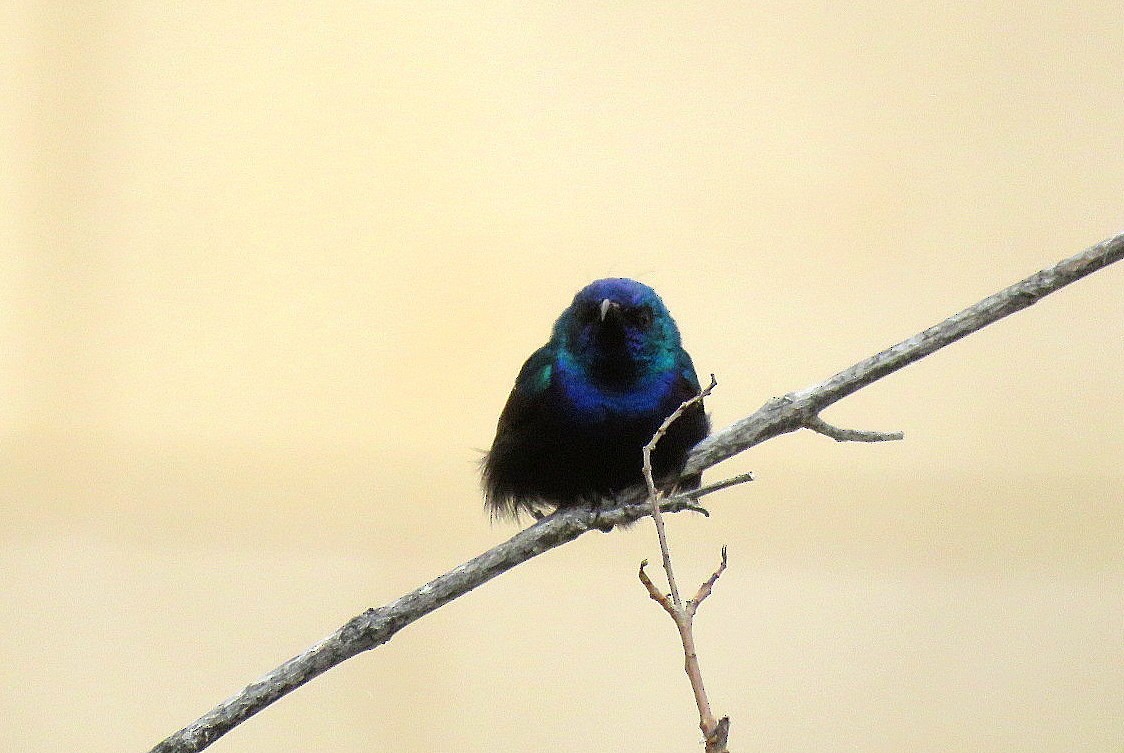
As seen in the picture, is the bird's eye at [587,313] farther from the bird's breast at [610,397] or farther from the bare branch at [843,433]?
the bare branch at [843,433]

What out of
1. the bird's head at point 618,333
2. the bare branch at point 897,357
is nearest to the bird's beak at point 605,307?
the bird's head at point 618,333

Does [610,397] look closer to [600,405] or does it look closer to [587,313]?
[600,405]

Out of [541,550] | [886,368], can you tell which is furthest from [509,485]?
[886,368]

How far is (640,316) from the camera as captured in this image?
1.99 metres

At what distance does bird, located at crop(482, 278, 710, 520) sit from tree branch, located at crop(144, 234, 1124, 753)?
251 mm

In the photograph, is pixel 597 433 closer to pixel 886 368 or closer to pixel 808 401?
pixel 808 401

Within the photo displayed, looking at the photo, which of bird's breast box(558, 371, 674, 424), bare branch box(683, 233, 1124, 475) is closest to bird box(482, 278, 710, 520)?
bird's breast box(558, 371, 674, 424)

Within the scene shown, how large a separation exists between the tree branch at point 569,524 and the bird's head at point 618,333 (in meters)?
0.36

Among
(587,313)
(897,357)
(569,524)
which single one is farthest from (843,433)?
(587,313)

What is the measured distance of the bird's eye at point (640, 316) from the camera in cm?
198

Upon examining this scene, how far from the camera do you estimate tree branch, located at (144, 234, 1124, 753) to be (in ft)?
4.51

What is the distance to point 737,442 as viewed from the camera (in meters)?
1.61

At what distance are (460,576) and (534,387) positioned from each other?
577mm

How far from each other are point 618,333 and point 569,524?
0.48m
